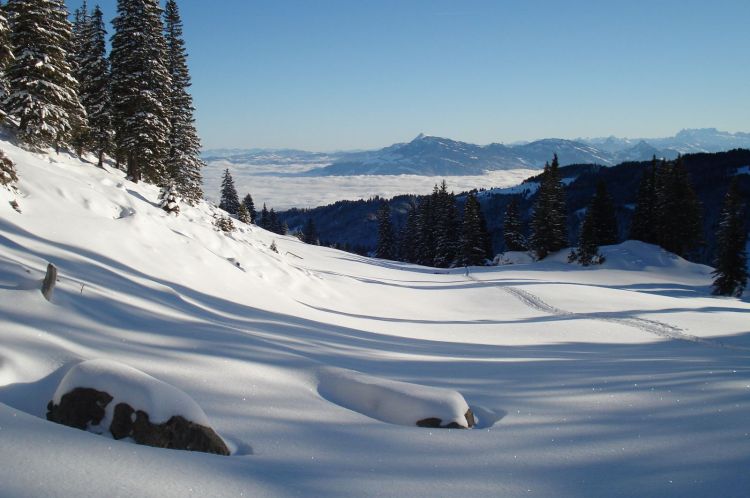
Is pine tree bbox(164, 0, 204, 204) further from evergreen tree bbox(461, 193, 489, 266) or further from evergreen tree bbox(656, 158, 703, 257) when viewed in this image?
evergreen tree bbox(656, 158, 703, 257)

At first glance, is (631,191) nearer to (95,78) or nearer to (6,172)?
(95,78)

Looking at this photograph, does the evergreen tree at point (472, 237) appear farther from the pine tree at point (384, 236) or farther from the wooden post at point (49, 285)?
the wooden post at point (49, 285)

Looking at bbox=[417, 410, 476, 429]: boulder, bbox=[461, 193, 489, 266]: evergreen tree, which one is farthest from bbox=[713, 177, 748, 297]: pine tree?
bbox=[417, 410, 476, 429]: boulder

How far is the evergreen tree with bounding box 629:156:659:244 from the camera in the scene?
50344 mm

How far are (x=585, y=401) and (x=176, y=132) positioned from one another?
34.7m

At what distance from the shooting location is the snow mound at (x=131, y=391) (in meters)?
4.05

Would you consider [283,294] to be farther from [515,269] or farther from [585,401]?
[515,269]

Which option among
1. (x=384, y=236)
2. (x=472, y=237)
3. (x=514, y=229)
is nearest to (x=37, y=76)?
(x=472, y=237)

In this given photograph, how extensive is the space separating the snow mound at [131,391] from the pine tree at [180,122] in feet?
102

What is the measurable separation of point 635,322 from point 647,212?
124 ft

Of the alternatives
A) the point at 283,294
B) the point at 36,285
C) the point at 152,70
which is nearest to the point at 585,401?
the point at 36,285

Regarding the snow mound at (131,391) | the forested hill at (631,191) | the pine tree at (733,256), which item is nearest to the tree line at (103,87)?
the snow mound at (131,391)

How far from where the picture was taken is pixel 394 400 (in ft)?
19.3

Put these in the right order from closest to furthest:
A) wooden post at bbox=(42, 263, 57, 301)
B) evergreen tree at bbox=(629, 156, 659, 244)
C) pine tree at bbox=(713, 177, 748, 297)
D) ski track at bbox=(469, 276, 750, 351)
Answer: wooden post at bbox=(42, 263, 57, 301)
ski track at bbox=(469, 276, 750, 351)
pine tree at bbox=(713, 177, 748, 297)
evergreen tree at bbox=(629, 156, 659, 244)
